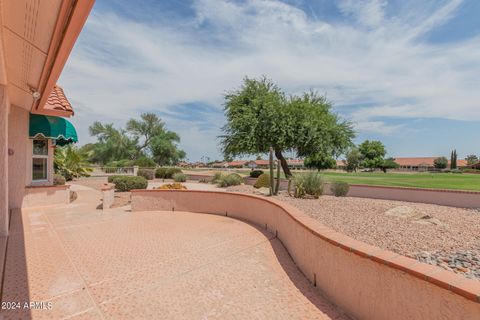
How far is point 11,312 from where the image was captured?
12.7ft

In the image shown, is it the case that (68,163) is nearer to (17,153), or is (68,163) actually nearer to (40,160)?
(40,160)

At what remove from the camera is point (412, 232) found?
7.38 m

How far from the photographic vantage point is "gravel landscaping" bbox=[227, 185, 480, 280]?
216 inches

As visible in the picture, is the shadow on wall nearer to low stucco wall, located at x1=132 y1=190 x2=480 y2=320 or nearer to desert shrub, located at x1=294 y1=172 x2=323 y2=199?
low stucco wall, located at x1=132 y1=190 x2=480 y2=320

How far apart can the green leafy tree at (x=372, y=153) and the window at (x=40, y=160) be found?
89.8 m

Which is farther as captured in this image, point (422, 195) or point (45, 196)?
point (422, 195)

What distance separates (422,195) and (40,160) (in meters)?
21.1

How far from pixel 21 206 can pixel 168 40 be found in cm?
1136

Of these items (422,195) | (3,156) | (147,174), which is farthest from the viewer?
(147,174)

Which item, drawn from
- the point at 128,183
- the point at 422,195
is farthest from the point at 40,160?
the point at 422,195

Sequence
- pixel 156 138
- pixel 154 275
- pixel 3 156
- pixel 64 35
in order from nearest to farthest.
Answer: pixel 64 35, pixel 154 275, pixel 3 156, pixel 156 138

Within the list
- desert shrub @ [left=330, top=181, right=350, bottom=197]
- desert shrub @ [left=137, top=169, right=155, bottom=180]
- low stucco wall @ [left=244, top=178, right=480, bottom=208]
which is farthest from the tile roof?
desert shrub @ [left=137, top=169, right=155, bottom=180]

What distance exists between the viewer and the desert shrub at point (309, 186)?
41.4 ft

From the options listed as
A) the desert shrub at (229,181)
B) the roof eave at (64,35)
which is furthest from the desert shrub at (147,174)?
the roof eave at (64,35)
